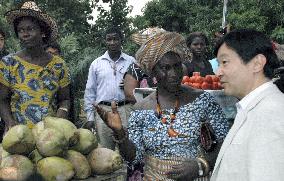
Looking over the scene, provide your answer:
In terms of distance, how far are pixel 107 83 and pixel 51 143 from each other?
371 centimetres

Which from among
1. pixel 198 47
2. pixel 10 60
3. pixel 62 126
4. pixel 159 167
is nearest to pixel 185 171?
pixel 159 167

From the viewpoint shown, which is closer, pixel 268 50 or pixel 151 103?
pixel 268 50

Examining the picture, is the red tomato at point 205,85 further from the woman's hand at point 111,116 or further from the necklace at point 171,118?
the woman's hand at point 111,116

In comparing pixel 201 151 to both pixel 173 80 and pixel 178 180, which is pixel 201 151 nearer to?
pixel 178 180

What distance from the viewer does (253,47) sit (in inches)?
93.4

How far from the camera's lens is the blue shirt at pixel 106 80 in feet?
21.0

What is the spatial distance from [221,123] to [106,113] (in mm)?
839

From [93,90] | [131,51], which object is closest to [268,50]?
[93,90]

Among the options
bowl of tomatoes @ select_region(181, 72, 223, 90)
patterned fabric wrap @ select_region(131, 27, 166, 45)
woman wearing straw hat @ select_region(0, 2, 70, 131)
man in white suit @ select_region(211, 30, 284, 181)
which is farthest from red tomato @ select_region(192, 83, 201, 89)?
man in white suit @ select_region(211, 30, 284, 181)

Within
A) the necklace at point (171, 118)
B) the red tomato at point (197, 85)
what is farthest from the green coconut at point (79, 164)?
the red tomato at point (197, 85)

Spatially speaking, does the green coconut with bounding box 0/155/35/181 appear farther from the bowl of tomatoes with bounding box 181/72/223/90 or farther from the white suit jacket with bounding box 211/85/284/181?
the bowl of tomatoes with bounding box 181/72/223/90

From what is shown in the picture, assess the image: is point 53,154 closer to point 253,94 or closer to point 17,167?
point 17,167

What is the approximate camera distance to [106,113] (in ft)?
9.68

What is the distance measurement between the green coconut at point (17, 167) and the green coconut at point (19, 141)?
0.06 m
